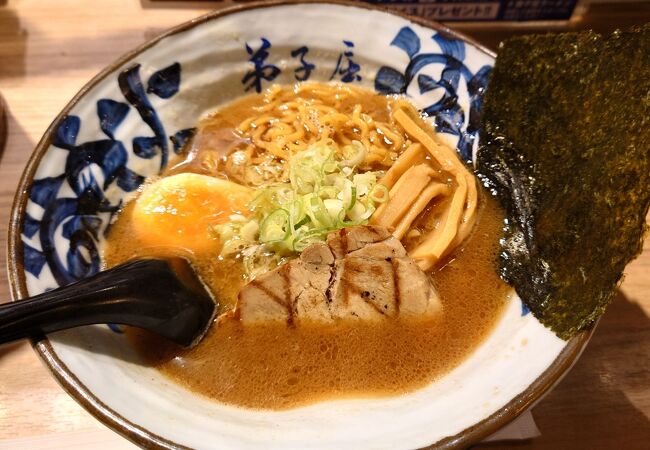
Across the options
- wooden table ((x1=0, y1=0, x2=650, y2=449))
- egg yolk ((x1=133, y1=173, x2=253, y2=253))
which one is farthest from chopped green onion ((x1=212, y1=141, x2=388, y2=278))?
wooden table ((x1=0, y1=0, x2=650, y2=449))

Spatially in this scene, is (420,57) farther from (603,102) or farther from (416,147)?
(603,102)

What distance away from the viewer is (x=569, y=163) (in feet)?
6.13

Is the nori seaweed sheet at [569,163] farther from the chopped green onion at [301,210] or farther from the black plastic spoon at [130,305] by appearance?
the black plastic spoon at [130,305]

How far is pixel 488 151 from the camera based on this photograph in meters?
2.27

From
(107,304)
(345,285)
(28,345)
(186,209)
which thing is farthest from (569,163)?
(28,345)

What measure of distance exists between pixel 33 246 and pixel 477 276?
165cm

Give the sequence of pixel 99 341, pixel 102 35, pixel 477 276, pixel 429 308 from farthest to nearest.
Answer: pixel 102 35 → pixel 477 276 → pixel 429 308 → pixel 99 341

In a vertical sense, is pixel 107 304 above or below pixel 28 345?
above

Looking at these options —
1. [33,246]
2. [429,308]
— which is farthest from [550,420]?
[33,246]

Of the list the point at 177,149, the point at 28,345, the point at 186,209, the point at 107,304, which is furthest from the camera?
the point at 177,149

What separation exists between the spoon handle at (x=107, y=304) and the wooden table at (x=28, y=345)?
0.45 metres

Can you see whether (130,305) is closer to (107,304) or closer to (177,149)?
(107,304)

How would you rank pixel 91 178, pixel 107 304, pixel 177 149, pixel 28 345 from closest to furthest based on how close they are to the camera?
pixel 107 304
pixel 28 345
pixel 91 178
pixel 177 149

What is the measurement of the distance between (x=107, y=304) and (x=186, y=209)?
2.35 ft
